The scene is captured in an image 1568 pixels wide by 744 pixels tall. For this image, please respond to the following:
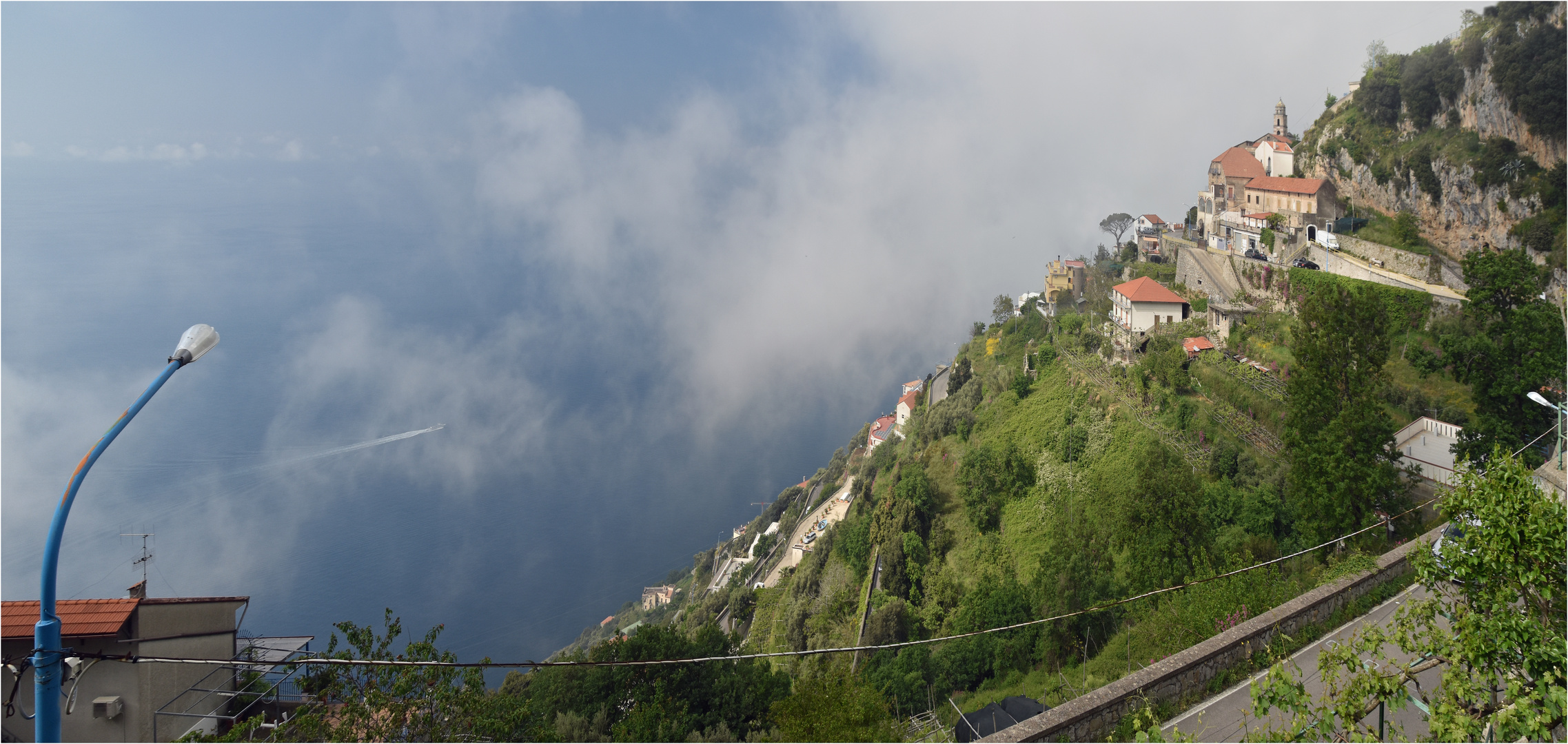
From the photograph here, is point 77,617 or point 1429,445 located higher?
point 1429,445

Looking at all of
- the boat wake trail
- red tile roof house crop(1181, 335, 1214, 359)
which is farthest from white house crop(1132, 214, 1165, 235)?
the boat wake trail

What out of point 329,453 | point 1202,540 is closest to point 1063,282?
point 1202,540

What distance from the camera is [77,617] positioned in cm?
1009

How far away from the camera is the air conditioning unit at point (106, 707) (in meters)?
9.91

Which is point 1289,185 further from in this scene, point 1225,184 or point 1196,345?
point 1196,345

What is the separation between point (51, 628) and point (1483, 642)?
10781mm

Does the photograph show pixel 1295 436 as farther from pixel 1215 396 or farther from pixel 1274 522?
pixel 1215 396

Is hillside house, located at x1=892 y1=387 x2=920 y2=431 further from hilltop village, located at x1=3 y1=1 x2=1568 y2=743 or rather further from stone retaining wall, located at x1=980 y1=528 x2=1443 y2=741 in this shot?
stone retaining wall, located at x1=980 y1=528 x2=1443 y2=741

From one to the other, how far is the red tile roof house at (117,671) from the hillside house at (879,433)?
5811 centimetres

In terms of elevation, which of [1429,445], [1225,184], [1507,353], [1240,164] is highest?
[1240,164]

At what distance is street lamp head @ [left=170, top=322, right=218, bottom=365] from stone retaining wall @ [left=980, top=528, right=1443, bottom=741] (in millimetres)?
8516

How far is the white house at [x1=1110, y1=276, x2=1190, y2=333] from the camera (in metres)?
33.7

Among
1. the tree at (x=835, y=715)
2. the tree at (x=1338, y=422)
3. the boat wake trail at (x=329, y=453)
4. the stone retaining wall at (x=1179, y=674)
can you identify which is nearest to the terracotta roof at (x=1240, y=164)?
the tree at (x=1338, y=422)

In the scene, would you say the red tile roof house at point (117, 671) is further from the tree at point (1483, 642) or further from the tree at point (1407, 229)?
the tree at point (1407, 229)
